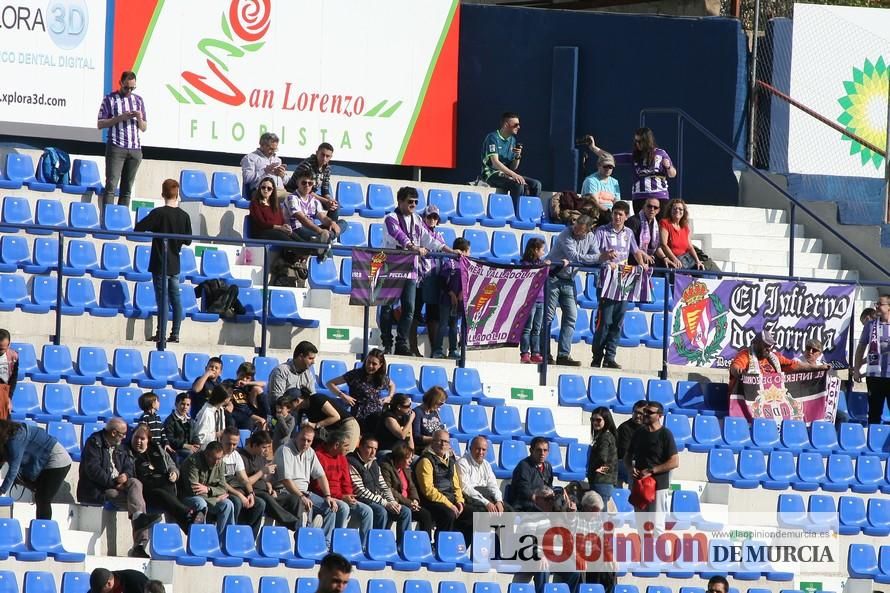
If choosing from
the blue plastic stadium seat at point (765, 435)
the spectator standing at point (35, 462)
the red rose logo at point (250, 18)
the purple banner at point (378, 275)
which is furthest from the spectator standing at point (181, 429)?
the red rose logo at point (250, 18)

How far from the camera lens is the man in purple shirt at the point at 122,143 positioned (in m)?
18.1

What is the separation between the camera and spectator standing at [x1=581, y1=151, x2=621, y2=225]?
19.5m

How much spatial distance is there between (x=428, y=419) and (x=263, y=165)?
4263 millimetres

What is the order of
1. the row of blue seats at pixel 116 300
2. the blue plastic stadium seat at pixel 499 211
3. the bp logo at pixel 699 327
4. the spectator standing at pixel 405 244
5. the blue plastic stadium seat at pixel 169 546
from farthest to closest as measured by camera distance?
the blue plastic stadium seat at pixel 499 211
the bp logo at pixel 699 327
the spectator standing at pixel 405 244
the row of blue seats at pixel 116 300
the blue plastic stadium seat at pixel 169 546

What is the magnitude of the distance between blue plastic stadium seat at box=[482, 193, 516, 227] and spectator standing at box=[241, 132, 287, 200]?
2.30 m

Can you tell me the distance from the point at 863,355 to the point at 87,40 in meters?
8.38

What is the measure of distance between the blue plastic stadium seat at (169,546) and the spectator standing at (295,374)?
71.4 inches

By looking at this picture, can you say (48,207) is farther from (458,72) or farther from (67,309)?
(458,72)

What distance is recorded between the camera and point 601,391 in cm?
1689

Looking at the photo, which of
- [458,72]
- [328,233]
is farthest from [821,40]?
[328,233]

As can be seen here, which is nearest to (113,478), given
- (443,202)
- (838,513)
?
(838,513)

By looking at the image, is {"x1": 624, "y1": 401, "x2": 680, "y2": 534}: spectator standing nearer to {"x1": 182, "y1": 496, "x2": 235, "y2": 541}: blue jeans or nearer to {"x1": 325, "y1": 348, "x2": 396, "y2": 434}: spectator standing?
{"x1": 325, "y1": 348, "x2": 396, "y2": 434}: spectator standing

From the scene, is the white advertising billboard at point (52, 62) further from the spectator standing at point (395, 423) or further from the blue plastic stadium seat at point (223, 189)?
the spectator standing at point (395, 423)

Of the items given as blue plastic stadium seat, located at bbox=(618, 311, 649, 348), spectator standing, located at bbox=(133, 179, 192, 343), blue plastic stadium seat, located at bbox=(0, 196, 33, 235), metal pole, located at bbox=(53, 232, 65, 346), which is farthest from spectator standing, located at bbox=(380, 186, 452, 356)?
blue plastic stadium seat, located at bbox=(0, 196, 33, 235)
